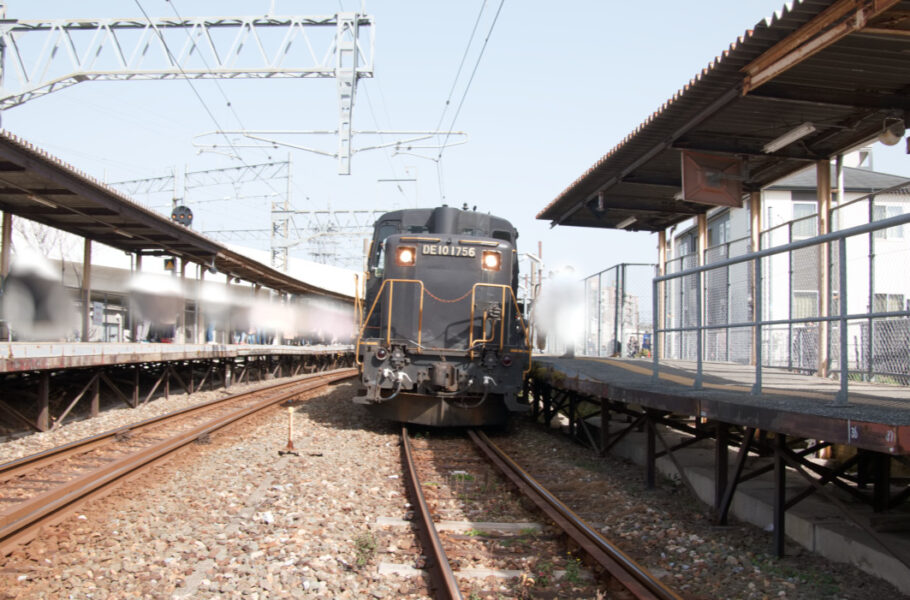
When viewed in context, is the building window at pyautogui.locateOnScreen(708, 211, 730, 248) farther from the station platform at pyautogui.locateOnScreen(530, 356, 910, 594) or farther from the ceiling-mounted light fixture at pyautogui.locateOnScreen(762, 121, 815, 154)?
the station platform at pyautogui.locateOnScreen(530, 356, 910, 594)

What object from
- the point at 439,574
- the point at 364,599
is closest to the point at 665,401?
A: the point at 439,574

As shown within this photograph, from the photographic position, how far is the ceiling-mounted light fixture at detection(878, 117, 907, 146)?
7394 millimetres

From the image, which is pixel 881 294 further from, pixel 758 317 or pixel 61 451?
pixel 61 451

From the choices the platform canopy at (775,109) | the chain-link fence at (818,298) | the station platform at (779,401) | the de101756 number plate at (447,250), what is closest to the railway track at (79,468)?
the de101756 number plate at (447,250)

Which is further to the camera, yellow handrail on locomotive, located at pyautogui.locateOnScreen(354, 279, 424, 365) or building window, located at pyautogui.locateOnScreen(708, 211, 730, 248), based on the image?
building window, located at pyautogui.locateOnScreen(708, 211, 730, 248)

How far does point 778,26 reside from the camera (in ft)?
20.0

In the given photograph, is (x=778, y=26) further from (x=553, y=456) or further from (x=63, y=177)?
(x=63, y=177)

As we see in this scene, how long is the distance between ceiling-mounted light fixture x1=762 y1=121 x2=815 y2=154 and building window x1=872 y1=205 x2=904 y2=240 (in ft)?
3.84

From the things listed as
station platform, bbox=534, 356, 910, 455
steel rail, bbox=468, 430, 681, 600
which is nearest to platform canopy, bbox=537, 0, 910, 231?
station platform, bbox=534, 356, 910, 455

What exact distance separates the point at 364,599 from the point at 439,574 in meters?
0.52

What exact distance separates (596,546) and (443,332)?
610 cm

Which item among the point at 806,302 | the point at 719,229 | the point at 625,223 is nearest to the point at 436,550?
the point at 806,302

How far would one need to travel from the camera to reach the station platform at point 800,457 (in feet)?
13.9

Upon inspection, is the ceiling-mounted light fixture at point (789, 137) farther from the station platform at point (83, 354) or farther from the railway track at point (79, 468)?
the station platform at point (83, 354)
